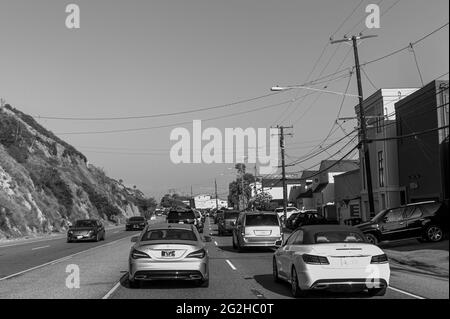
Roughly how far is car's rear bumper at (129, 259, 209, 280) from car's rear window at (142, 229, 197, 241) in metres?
1.13

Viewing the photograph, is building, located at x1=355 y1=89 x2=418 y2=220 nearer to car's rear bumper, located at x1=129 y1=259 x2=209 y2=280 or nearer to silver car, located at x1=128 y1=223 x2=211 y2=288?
silver car, located at x1=128 y1=223 x2=211 y2=288

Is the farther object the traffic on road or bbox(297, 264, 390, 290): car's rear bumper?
the traffic on road

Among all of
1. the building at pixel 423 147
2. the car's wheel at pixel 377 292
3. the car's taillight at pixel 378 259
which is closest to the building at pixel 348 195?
the building at pixel 423 147

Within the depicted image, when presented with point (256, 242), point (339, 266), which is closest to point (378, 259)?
point (339, 266)

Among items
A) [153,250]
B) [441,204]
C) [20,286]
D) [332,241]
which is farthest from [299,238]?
[441,204]

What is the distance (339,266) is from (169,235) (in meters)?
4.73

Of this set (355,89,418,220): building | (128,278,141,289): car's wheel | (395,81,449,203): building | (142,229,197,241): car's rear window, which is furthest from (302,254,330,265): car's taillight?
(355,89,418,220): building

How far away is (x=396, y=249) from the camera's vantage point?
906 inches

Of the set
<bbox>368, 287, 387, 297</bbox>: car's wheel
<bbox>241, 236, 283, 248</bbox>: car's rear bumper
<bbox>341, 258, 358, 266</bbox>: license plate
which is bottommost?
<bbox>368, 287, 387, 297</bbox>: car's wheel

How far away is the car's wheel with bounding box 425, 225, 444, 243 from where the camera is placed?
23.4m

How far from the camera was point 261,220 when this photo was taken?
2500 centimetres

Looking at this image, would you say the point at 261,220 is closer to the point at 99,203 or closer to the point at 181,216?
the point at 181,216

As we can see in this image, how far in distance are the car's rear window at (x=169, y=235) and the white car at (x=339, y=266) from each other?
3202 millimetres

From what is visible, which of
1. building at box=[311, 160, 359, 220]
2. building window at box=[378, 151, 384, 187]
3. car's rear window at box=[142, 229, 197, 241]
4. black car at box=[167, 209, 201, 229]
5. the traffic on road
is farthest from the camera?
building at box=[311, 160, 359, 220]
